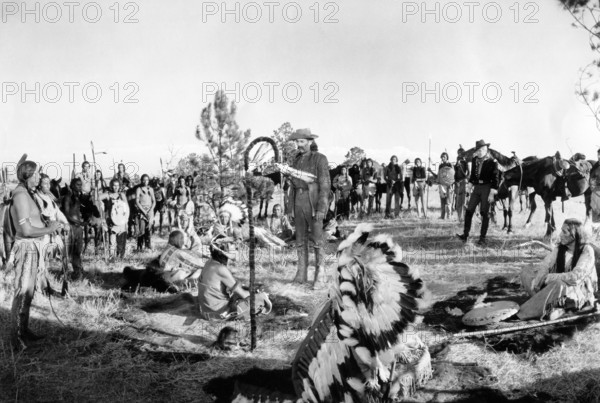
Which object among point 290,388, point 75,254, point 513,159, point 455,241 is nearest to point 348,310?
point 290,388

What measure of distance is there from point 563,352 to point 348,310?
11.4ft

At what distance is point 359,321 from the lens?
124 inches

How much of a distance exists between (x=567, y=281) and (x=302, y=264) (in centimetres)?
388

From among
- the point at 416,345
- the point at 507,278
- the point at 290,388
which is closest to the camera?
the point at 290,388

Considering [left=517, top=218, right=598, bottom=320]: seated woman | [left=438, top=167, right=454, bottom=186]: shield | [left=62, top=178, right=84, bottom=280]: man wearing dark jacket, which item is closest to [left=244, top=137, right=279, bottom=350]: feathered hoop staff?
[left=517, top=218, right=598, bottom=320]: seated woman

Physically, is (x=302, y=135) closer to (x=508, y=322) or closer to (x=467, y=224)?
(x=508, y=322)

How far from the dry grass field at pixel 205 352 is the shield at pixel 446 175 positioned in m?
7.71

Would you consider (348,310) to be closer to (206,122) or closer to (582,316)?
(582,316)

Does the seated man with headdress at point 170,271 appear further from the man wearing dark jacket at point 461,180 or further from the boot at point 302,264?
the man wearing dark jacket at point 461,180

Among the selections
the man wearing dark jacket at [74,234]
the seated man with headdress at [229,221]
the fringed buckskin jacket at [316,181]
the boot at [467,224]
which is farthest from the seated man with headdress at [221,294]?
the boot at [467,224]

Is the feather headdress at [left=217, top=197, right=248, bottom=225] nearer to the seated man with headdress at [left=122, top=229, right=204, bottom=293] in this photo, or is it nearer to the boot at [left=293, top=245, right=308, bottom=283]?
the boot at [left=293, top=245, right=308, bottom=283]

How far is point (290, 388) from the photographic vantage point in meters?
4.72

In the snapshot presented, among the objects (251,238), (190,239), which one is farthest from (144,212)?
(251,238)

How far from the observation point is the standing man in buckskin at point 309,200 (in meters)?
7.94
